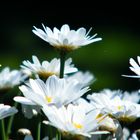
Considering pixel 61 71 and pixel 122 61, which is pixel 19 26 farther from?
pixel 61 71

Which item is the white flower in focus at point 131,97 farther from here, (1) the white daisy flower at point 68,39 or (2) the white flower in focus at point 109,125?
(2) the white flower in focus at point 109,125

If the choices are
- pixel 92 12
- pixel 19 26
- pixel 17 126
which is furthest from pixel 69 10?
pixel 17 126

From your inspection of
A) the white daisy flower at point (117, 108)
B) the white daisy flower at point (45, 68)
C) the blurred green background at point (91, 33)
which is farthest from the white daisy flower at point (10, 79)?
the blurred green background at point (91, 33)

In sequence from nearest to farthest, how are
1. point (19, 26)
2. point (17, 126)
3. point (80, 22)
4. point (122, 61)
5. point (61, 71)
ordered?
point (61, 71) < point (17, 126) < point (122, 61) < point (19, 26) < point (80, 22)

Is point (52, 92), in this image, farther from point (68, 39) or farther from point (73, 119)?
point (68, 39)

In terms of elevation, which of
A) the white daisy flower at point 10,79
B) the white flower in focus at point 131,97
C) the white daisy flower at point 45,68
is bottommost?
the white flower in focus at point 131,97

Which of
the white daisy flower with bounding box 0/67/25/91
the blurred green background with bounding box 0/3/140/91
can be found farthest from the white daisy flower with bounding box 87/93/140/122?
the blurred green background with bounding box 0/3/140/91

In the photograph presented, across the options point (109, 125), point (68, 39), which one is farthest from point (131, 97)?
point (109, 125)
